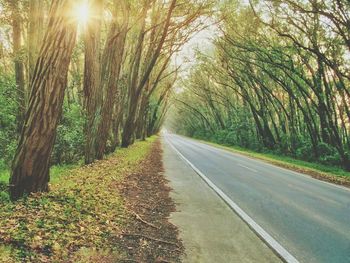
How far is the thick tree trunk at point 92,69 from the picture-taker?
13.2 m

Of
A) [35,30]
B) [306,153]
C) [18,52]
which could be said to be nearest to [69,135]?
[35,30]

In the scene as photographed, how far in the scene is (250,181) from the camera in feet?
45.5

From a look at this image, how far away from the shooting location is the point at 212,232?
6812mm

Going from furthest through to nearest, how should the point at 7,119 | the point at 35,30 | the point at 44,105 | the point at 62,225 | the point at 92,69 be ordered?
1. the point at 7,119
2. the point at 92,69
3. the point at 35,30
4. the point at 44,105
5. the point at 62,225

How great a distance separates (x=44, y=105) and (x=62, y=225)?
223cm

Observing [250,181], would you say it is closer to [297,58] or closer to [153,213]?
[153,213]

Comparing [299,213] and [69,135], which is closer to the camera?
[299,213]

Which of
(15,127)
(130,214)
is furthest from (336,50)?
(130,214)

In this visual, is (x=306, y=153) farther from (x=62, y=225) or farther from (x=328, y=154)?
(x=62, y=225)

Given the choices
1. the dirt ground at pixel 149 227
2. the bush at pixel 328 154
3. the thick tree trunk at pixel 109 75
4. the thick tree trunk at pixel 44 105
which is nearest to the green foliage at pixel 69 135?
the thick tree trunk at pixel 109 75

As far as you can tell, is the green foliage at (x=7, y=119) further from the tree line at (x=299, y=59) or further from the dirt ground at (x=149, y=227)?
the tree line at (x=299, y=59)

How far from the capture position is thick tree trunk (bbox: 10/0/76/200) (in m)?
6.89

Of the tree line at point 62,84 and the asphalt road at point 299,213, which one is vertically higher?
the tree line at point 62,84

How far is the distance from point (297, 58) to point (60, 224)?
25.3 m
